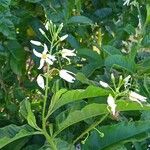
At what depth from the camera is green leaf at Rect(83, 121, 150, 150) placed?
134cm

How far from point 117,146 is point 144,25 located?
1.56 ft

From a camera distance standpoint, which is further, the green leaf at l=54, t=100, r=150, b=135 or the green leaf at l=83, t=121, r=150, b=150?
the green leaf at l=83, t=121, r=150, b=150

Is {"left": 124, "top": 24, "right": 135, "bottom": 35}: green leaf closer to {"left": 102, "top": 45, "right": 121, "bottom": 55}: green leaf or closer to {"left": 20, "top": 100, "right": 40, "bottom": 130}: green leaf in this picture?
{"left": 102, "top": 45, "right": 121, "bottom": 55}: green leaf

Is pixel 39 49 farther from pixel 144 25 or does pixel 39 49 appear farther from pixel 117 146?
pixel 117 146

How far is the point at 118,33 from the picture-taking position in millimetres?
1858

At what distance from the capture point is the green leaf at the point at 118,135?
1337mm

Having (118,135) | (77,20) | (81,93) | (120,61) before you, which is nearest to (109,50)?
(120,61)

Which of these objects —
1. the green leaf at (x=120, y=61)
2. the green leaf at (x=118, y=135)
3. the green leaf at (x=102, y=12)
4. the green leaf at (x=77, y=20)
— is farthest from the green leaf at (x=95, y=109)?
the green leaf at (x=102, y=12)

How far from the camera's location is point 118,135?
135 centimetres

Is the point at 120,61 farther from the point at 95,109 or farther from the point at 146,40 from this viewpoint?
the point at 95,109

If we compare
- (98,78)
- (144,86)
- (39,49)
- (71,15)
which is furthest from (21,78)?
(144,86)

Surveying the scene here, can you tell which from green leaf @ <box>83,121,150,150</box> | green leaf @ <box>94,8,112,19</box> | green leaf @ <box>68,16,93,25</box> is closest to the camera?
green leaf @ <box>83,121,150,150</box>

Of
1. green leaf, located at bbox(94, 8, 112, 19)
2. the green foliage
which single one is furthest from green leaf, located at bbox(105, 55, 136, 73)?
green leaf, located at bbox(94, 8, 112, 19)

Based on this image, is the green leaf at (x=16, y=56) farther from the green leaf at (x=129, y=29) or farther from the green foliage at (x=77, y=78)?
the green leaf at (x=129, y=29)
